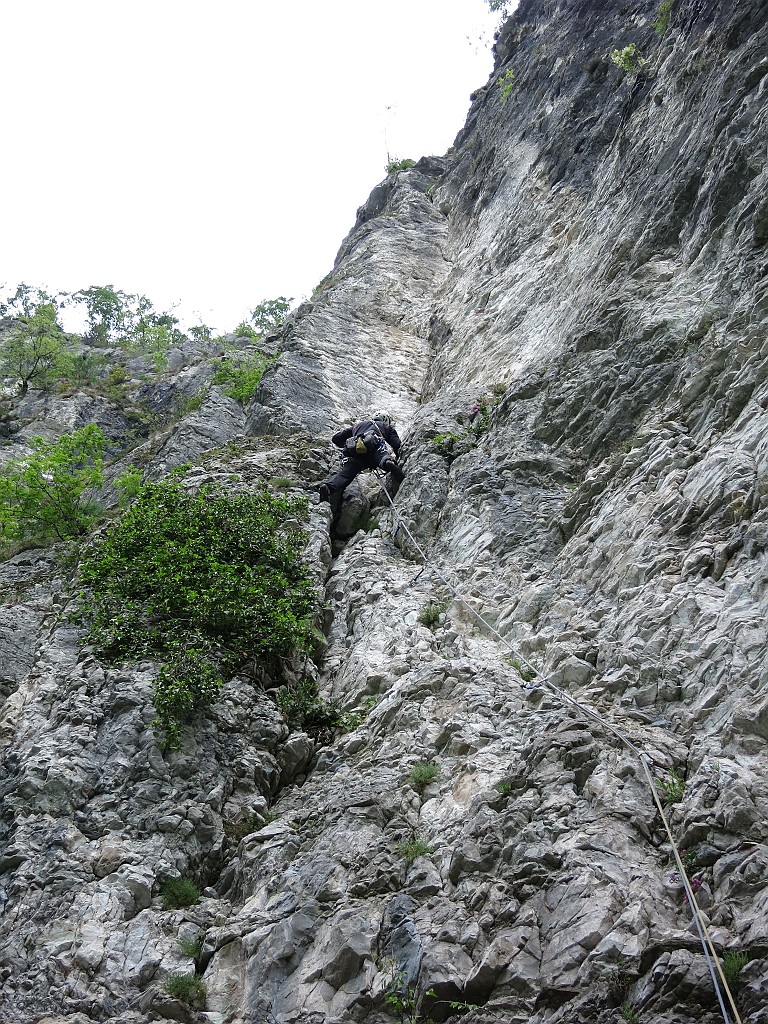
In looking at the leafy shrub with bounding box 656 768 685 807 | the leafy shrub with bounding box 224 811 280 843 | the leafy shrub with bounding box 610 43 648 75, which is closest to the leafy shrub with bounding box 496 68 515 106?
the leafy shrub with bounding box 610 43 648 75

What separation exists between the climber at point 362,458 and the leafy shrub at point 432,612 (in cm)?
401

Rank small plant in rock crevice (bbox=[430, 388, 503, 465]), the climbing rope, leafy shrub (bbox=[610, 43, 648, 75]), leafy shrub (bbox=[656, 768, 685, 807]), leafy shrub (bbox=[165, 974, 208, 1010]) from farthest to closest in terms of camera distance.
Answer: leafy shrub (bbox=[610, 43, 648, 75]) < small plant in rock crevice (bbox=[430, 388, 503, 465]) < leafy shrub (bbox=[165, 974, 208, 1010]) < leafy shrub (bbox=[656, 768, 685, 807]) < the climbing rope

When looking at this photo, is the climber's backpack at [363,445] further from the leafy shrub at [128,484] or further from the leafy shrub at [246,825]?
the leafy shrub at [246,825]

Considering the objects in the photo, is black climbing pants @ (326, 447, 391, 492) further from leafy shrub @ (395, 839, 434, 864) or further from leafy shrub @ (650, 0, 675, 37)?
leafy shrub @ (650, 0, 675, 37)

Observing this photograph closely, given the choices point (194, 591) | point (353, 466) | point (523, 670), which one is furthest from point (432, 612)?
point (353, 466)

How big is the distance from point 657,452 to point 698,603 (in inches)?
102

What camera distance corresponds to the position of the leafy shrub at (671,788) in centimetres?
595

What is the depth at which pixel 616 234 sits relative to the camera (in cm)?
1315

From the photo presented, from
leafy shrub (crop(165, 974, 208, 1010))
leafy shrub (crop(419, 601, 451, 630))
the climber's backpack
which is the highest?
the climber's backpack

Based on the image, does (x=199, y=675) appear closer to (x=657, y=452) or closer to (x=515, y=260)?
(x=657, y=452)

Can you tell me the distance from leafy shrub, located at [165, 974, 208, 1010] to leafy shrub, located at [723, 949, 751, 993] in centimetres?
393

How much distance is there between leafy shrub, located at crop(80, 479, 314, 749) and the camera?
9391mm

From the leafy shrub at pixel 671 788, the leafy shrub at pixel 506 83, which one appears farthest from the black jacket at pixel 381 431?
the leafy shrub at pixel 506 83

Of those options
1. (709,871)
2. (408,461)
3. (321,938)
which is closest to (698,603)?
(709,871)
